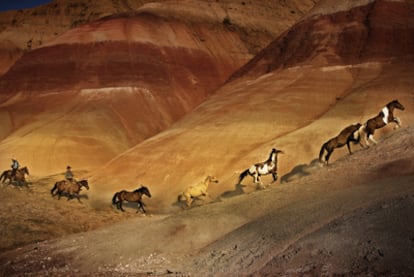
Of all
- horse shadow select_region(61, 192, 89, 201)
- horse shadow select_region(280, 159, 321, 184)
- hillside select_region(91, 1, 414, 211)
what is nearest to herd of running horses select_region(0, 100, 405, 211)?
horse shadow select_region(280, 159, 321, 184)

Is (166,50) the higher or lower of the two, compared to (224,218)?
Answer: higher

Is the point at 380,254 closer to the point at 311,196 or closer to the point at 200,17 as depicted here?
the point at 311,196

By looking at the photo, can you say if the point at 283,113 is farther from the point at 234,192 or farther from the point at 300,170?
the point at 234,192

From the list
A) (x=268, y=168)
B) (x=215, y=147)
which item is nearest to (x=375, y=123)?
(x=268, y=168)

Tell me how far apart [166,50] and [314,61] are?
2310 centimetres

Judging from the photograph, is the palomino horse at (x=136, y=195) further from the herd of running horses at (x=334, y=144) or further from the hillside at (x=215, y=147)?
the hillside at (x=215, y=147)

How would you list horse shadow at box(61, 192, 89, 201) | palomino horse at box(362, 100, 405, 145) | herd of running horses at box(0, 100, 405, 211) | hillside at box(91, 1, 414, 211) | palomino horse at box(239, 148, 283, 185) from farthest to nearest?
hillside at box(91, 1, 414, 211) → horse shadow at box(61, 192, 89, 201) → palomino horse at box(239, 148, 283, 185) → herd of running horses at box(0, 100, 405, 211) → palomino horse at box(362, 100, 405, 145)

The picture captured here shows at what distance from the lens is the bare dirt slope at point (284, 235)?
37.5 feet

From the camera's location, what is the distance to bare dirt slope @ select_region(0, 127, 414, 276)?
11.4m

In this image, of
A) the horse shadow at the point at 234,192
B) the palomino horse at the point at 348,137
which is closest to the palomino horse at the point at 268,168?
the palomino horse at the point at 348,137

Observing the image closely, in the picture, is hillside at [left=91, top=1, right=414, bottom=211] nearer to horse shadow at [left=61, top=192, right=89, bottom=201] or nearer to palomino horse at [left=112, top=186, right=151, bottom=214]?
horse shadow at [left=61, top=192, right=89, bottom=201]

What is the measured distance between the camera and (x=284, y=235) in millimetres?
14352

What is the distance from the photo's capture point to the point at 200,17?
72812 mm

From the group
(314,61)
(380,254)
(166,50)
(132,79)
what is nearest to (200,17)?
(166,50)
